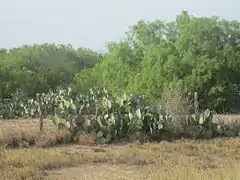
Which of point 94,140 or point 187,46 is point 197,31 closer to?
point 187,46

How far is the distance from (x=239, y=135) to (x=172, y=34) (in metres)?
18.4

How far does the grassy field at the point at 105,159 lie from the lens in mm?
11062

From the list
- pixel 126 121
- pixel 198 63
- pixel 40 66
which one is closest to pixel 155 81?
pixel 198 63

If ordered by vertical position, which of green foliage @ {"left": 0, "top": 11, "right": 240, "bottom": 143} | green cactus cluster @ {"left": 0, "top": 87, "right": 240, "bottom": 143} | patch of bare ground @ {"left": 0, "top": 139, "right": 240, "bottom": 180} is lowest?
patch of bare ground @ {"left": 0, "top": 139, "right": 240, "bottom": 180}

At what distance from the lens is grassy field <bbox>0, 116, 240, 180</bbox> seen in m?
11.1

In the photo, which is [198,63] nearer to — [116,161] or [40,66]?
[116,161]

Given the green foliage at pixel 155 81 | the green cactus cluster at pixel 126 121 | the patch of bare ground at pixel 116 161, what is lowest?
the patch of bare ground at pixel 116 161

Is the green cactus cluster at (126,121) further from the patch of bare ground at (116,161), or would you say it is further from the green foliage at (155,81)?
the patch of bare ground at (116,161)

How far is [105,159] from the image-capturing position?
14570 mm

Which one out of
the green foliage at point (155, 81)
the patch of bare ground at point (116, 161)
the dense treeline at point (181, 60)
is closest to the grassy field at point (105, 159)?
the patch of bare ground at point (116, 161)

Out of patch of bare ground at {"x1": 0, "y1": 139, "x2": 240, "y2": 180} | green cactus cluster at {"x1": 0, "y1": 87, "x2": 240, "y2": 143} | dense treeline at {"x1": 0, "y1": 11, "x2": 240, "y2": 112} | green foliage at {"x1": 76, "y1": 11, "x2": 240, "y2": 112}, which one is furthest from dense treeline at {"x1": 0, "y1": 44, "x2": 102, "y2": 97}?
patch of bare ground at {"x1": 0, "y1": 139, "x2": 240, "y2": 180}

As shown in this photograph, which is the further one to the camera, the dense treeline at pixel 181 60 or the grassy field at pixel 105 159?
the dense treeline at pixel 181 60

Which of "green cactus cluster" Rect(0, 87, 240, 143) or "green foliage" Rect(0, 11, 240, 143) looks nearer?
"green cactus cluster" Rect(0, 87, 240, 143)

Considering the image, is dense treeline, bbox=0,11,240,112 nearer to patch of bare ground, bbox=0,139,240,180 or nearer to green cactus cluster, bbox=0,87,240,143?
green cactus cluster, bbox=0,87,240,143
